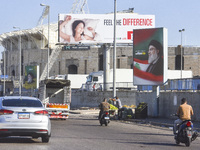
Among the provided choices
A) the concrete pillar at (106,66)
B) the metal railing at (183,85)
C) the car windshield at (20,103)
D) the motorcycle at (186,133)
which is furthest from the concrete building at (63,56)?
the car windshield at (20,103)

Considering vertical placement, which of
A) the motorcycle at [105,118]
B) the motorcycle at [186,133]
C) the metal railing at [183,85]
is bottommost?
the motorcycle at [105,118]

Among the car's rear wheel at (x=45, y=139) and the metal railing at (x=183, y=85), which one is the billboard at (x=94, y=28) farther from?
the car's rear wheel at (x=45, y=139)

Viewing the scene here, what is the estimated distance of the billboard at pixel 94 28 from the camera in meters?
62.0

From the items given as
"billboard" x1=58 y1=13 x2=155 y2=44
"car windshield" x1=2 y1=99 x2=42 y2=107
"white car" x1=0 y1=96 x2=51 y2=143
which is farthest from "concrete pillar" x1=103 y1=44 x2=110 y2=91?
"white car" x1=0 y1=96 x2=51 y2=143

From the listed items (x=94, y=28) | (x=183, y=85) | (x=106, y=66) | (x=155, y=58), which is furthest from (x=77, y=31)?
(x=183, y=85)

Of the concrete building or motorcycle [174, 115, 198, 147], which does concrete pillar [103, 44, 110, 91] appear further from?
motorcycle [174, 115, 198, 147]

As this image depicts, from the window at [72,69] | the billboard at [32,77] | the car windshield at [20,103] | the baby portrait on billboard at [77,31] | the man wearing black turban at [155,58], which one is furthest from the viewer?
the window at [72,69]

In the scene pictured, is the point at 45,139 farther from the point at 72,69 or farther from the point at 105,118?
the point at 72,69

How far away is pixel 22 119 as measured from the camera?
15.5m

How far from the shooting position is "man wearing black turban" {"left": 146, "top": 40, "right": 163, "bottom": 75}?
3538cm

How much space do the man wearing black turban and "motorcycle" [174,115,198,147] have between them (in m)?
19.0

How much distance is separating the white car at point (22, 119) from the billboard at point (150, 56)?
66.4 feet

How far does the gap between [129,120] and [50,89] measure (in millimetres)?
12992

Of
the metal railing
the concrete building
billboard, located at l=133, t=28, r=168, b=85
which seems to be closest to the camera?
the metal railing
